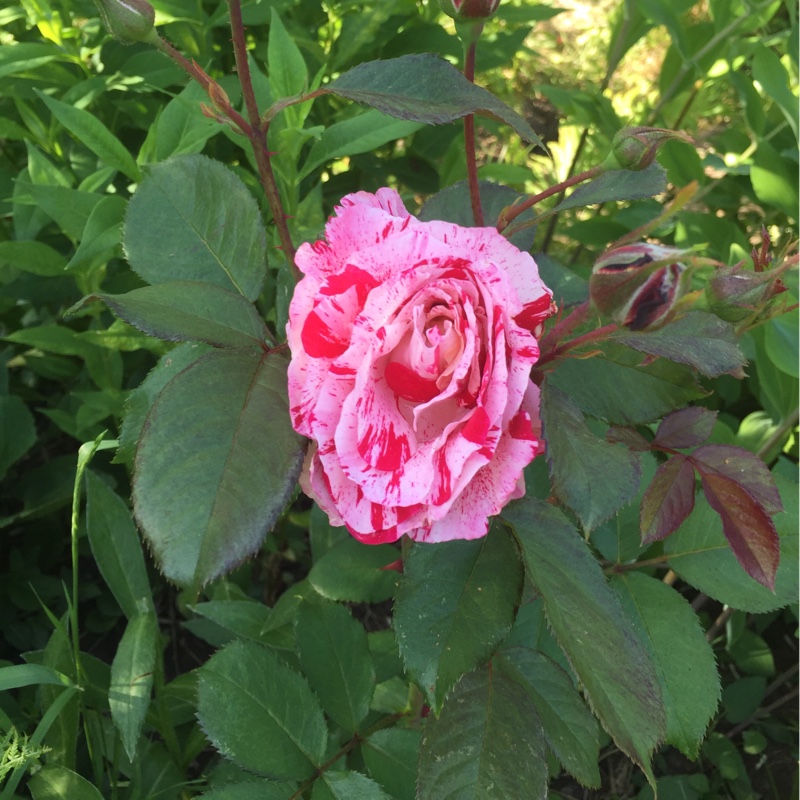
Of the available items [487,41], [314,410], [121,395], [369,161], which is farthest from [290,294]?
[487,41]

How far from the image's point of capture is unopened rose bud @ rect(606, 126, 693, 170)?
50cm

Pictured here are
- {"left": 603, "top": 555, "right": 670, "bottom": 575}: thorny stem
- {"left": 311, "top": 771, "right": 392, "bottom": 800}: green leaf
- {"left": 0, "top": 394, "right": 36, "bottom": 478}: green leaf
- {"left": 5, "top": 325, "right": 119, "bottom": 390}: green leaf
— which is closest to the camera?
{"left": 311, "top": 771, "right": 392, "bottom": 800}: green leaf

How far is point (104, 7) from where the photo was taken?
0.52 meters

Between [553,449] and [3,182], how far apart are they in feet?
2.92

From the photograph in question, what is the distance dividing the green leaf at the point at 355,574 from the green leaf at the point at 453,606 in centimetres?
19

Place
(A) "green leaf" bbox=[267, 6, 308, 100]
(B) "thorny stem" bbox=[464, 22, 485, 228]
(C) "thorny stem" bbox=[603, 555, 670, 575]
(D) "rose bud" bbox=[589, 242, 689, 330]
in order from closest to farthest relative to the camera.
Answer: (D) "rose bud" bbox=[589, 242, 689, 330]
(B) "thorny stem" bbox=[464, 22, 485, 228]
(C) "thorny stem" bbox=[603, 555, 670, 575]
(A) "green leaf" bbox=[267, 6, 308, 100]

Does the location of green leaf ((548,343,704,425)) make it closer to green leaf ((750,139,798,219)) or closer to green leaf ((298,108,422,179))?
green leaf ((298,108,422,179))

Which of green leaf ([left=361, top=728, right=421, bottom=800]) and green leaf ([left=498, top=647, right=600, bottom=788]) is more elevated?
green leaf ([left=498, top=647, right=600, bottom=788])

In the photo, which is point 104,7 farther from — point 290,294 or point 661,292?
point 661,292

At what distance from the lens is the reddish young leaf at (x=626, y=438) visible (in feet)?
1.94

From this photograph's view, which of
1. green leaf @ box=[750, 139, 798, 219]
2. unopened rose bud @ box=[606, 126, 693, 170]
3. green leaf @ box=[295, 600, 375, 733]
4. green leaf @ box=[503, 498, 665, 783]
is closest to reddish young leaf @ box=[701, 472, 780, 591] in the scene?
green leaf @ box=[503, 498, 665, 783]

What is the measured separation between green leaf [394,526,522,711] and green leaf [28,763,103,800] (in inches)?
13.5

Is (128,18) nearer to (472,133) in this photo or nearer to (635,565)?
(472,133)

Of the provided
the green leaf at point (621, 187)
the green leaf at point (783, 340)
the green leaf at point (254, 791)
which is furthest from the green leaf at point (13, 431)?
the green leaf at point (783, 340)
